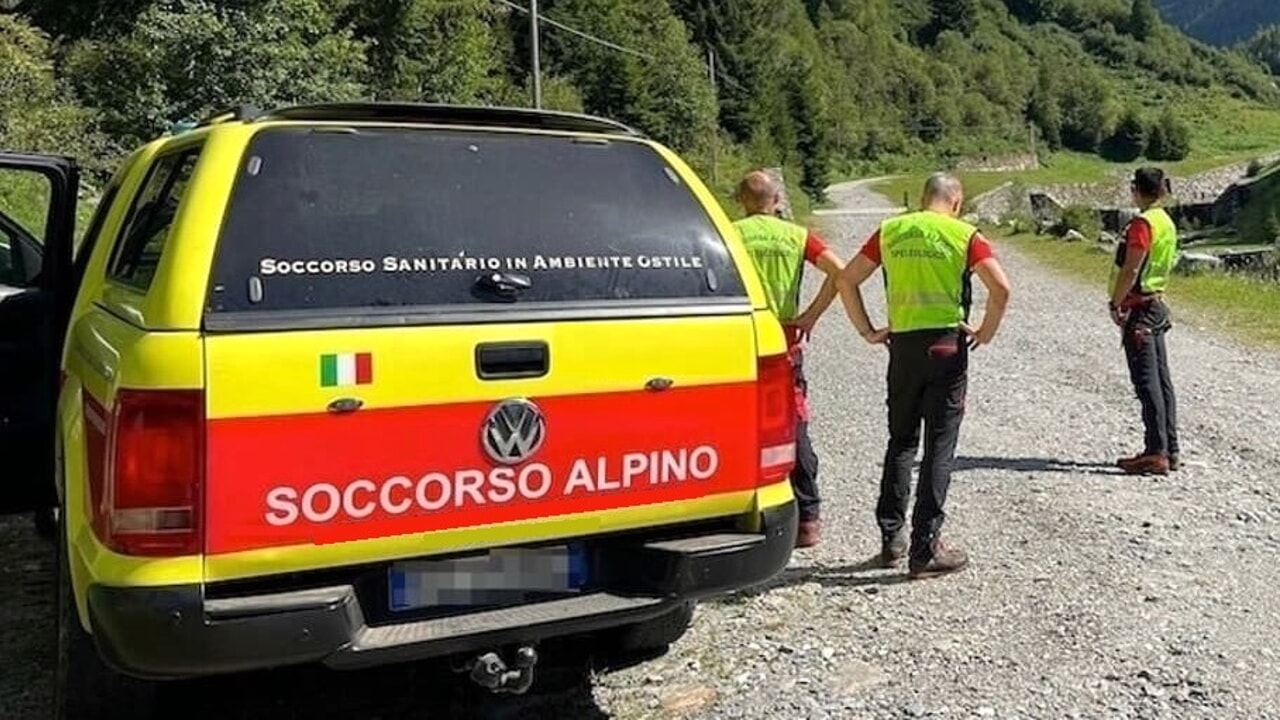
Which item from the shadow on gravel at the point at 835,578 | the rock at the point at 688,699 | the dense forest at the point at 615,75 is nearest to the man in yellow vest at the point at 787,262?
the shadow on gravel at the point at 835,578

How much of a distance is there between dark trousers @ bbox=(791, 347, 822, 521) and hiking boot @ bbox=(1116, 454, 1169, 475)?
2.37 metres

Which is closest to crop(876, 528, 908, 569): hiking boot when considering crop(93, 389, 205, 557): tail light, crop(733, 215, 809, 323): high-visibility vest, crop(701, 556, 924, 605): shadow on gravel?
crop(701, 556, 924, 605): shadow on gravel

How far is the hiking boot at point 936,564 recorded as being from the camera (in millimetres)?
5289

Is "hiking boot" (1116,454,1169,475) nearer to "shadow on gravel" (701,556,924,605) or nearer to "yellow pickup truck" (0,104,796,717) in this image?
"shadow on gravel" (701,556,924,605)

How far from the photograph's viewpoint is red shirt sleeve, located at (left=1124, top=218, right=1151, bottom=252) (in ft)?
22.9

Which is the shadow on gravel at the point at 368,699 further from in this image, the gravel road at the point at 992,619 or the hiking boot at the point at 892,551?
the hiking boot at the point at 892,551

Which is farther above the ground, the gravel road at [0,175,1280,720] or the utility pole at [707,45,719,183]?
the utility pole at [707,45,719,183]

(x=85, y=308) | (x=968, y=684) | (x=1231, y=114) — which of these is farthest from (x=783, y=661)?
(x=1231, y=114)

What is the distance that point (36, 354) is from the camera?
4887mm

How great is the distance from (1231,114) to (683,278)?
172 meters

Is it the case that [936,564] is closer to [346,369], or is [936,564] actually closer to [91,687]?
[346,369]

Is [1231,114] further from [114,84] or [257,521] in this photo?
[257,521]

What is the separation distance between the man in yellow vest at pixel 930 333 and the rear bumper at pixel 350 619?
6.37 feet

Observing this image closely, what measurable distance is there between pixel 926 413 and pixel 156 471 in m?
3.45
